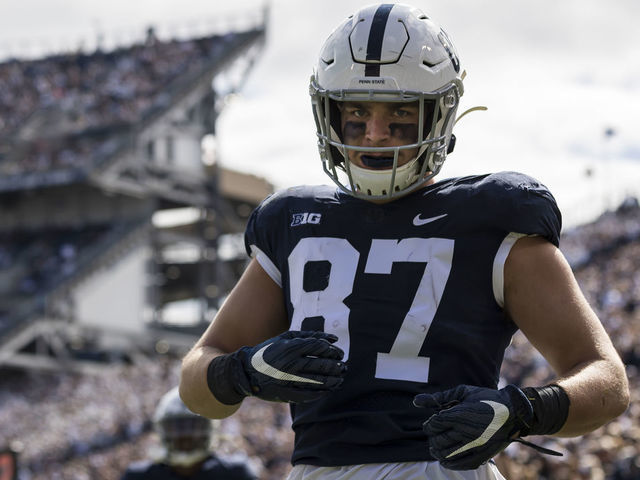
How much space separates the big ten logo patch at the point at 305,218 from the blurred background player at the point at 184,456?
115 inches

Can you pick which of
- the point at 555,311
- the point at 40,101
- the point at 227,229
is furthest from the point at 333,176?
the point at 227,229

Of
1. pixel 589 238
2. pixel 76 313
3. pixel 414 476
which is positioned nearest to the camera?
pixel 414 476

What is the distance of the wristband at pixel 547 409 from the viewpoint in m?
2.11

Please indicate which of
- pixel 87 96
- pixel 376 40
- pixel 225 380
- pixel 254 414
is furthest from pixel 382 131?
pixel 87 96

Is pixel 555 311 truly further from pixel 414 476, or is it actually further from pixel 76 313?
pixel 76 313

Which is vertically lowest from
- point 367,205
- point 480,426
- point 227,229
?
point 227,229

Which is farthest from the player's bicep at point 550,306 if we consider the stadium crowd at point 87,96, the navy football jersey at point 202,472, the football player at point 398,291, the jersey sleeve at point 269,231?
the stadium crowd at point 87,96

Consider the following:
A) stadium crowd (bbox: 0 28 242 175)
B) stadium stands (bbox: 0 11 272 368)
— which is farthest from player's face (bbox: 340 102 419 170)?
stadium crowd (bbox: 0 28 242 175)

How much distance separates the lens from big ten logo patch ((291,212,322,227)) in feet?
8.56

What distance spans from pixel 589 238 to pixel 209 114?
13.1m

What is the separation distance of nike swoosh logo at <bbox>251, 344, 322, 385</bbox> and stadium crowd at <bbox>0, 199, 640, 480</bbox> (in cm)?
697

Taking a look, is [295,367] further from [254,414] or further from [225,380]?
[254,414]

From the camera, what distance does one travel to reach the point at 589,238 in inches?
814

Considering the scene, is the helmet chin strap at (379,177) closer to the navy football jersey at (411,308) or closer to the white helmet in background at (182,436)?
the navy football jersey at (411,308)
